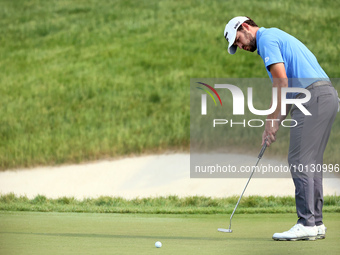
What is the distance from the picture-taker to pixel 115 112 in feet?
40.4

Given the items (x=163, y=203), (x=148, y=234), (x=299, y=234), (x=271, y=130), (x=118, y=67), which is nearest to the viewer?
(x=299, y=234)

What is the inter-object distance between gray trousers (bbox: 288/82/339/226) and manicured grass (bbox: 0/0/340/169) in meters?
6.83

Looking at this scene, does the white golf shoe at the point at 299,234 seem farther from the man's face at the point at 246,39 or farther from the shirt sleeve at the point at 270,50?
the man's face at the point at 246,39

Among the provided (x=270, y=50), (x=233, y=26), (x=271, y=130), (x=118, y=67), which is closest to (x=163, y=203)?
(x=271, y=130)

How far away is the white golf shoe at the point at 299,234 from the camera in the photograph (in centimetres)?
406

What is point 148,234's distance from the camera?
441 cm

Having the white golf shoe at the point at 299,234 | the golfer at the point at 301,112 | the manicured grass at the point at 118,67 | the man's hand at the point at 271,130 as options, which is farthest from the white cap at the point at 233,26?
the manicured grass at the point at 118,67

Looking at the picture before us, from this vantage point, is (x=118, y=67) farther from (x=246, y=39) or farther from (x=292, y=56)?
(x=292, y=56)

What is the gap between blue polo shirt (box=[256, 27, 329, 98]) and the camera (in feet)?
13.7

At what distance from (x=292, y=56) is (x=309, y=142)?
0.55 meters

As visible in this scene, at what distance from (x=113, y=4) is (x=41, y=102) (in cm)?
509

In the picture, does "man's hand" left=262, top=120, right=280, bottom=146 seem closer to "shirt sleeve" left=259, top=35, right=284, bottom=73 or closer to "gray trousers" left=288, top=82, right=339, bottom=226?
"gray trousers" left=288, top=82, right=339, bottom=226

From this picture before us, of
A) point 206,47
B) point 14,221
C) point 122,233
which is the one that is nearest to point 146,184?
point 206,47

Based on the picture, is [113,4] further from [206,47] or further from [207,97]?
[207,97]
